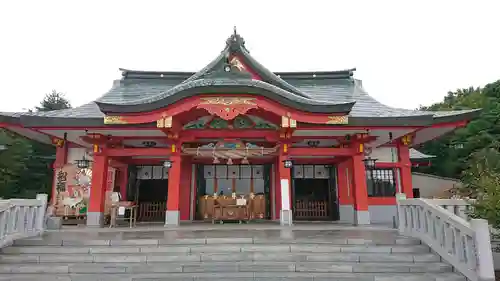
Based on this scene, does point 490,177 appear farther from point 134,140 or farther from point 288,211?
point 134,140

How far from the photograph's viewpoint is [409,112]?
1130 centimetres

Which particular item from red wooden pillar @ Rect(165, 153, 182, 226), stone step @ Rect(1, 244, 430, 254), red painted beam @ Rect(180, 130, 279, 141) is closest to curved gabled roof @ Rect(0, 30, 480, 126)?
red painted beam @ Rect(180, 130, 279, 141)

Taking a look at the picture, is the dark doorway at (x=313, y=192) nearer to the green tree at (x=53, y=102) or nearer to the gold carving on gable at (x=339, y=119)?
the gold carving on gable at (x=339, y=119)

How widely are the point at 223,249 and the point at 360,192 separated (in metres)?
6.20

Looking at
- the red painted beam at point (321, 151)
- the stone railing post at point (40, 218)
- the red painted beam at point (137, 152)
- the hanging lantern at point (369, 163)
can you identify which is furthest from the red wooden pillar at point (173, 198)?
the hanging lantern at point (369, 163)

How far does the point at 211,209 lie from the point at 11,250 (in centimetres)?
706

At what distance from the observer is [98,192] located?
11000mm

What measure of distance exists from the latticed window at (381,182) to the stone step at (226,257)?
696 cm

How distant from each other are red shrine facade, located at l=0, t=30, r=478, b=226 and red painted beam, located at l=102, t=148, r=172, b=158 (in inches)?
1.4

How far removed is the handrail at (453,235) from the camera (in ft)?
18.1

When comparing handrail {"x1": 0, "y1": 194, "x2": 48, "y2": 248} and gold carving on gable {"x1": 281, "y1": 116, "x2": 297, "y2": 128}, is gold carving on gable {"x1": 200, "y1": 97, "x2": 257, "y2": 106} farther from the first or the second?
handrail {"x1": 0, "y1": 194, "x2": 48, "y2": 248}

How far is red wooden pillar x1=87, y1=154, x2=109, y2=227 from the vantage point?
10828mm

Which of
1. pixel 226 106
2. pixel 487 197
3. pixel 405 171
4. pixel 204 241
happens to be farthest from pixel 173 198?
pixel 405 171

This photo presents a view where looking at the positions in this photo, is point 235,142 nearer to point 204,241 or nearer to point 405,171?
point 204,241
